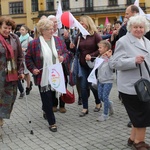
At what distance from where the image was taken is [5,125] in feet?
20.7

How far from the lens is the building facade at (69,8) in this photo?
51.3m

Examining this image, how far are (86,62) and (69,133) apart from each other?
63.4 inches

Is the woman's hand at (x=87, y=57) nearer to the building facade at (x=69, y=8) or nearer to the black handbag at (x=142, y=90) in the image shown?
the black handbag at (x=142, y=90)

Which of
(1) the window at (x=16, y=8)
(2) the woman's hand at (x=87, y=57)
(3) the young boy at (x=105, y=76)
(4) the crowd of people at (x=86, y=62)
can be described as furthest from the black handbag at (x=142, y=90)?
(1) the window at (x=16, y=8)

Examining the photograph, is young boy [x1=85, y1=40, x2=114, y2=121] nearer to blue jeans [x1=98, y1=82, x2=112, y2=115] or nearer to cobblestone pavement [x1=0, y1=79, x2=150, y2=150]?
blue jeans [x1=98, y1=82, x2=112, y2=115]

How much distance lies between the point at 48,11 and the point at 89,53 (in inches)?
1968

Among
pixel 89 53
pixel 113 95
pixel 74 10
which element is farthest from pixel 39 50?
pixel 74 10

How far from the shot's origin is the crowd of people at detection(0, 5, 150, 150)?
440cm

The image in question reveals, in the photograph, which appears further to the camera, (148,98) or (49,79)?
(49,79)

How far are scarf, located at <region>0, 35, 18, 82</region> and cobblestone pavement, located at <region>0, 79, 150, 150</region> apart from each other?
85cm

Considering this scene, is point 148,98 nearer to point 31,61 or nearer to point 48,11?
point 31,61

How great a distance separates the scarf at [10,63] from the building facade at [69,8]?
44.9m

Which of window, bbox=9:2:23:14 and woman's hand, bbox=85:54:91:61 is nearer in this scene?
woman's hand, bbox=85:54:91:61

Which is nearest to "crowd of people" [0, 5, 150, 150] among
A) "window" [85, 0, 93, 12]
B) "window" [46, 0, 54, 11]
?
"window" [85, 0, 93, 12]
